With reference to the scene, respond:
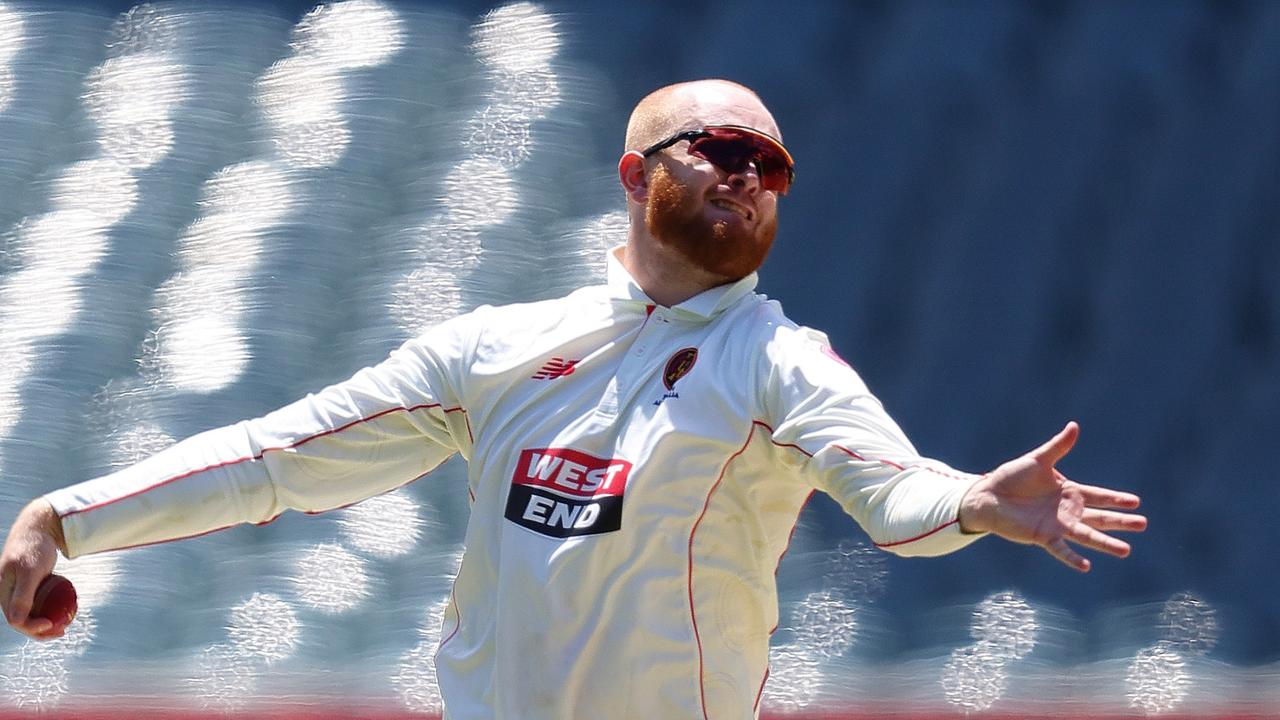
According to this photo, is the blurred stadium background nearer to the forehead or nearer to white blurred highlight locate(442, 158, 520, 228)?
white blurred highlight locate(442, 158, 520, 228)

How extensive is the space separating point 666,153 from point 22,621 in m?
0.90

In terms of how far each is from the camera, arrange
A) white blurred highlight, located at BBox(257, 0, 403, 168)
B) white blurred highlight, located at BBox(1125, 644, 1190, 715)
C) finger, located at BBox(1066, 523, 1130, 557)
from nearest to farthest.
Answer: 1. finger, located at BBox(1066, 523, 1130, 557)
2. white blurred highlight, located at BBox(1125, 644, 1190, 715)
3. white blurred highlight, located at BBox(257, 0, 403, 168)

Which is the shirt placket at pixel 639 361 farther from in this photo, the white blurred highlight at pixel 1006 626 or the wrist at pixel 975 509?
the white blurred highlight at pixel 1006 626

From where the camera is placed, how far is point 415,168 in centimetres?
348

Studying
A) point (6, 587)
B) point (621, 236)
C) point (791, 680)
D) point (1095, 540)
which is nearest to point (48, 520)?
point (6, 587)

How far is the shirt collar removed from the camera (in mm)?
1914

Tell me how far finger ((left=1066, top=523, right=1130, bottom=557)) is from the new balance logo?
0.66m

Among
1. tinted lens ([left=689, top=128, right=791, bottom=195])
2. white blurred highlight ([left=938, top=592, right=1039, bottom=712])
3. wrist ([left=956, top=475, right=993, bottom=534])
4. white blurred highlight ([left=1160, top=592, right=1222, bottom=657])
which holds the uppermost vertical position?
tinted lens ([left=689, top=128, right=791, bottom=195])

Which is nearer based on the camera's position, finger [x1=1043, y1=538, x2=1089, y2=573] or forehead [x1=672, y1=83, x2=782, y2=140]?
finger [x1=1043, y1=538, x2=1089, y2=573]

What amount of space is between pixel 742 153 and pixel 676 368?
0.27 m

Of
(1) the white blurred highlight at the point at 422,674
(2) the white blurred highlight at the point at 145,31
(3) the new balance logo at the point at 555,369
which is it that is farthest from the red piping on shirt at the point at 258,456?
(2) the white blurred highlight at the point at 145,31

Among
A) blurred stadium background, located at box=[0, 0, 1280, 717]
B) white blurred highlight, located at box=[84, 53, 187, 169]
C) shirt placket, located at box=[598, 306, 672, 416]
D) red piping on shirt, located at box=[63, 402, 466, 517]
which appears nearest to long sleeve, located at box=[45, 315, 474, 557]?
red piping on shirt, located at box=[63, 402, 466, 517]

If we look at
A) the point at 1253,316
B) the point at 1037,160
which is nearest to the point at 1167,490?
the point at 1253,316

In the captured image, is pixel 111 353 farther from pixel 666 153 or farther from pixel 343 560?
pixel 666 153
